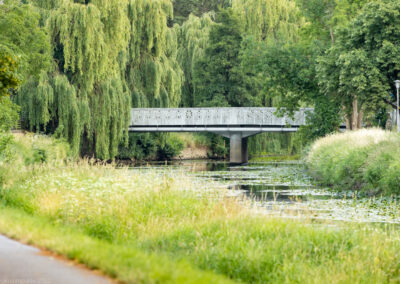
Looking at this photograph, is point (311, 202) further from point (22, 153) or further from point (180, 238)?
point (22, 153)

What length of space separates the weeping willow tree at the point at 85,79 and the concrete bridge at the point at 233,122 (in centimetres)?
638

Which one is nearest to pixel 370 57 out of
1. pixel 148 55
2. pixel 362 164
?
pixel 362 164

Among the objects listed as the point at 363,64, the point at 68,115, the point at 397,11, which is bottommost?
the point at 68,115

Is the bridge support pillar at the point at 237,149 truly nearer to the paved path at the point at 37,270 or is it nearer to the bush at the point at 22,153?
the bush at the point at 22,153

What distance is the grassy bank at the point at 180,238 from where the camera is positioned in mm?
8695

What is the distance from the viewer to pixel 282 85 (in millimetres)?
43938

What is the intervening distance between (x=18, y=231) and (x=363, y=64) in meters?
27.1

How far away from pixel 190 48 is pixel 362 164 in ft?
116

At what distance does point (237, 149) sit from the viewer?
4944 centimetres

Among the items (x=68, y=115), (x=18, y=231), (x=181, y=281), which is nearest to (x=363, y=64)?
(x=68, y=115)

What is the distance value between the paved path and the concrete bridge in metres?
39.0

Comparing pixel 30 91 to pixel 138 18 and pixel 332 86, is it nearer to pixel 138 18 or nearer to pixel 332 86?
pixel 138 18

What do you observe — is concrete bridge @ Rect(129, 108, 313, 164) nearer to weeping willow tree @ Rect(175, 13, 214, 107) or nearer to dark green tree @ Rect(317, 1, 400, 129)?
weeping willow tree @ Rect(175, 13, 214, 107)

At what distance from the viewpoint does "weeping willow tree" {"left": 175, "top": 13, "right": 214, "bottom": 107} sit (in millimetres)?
56438
